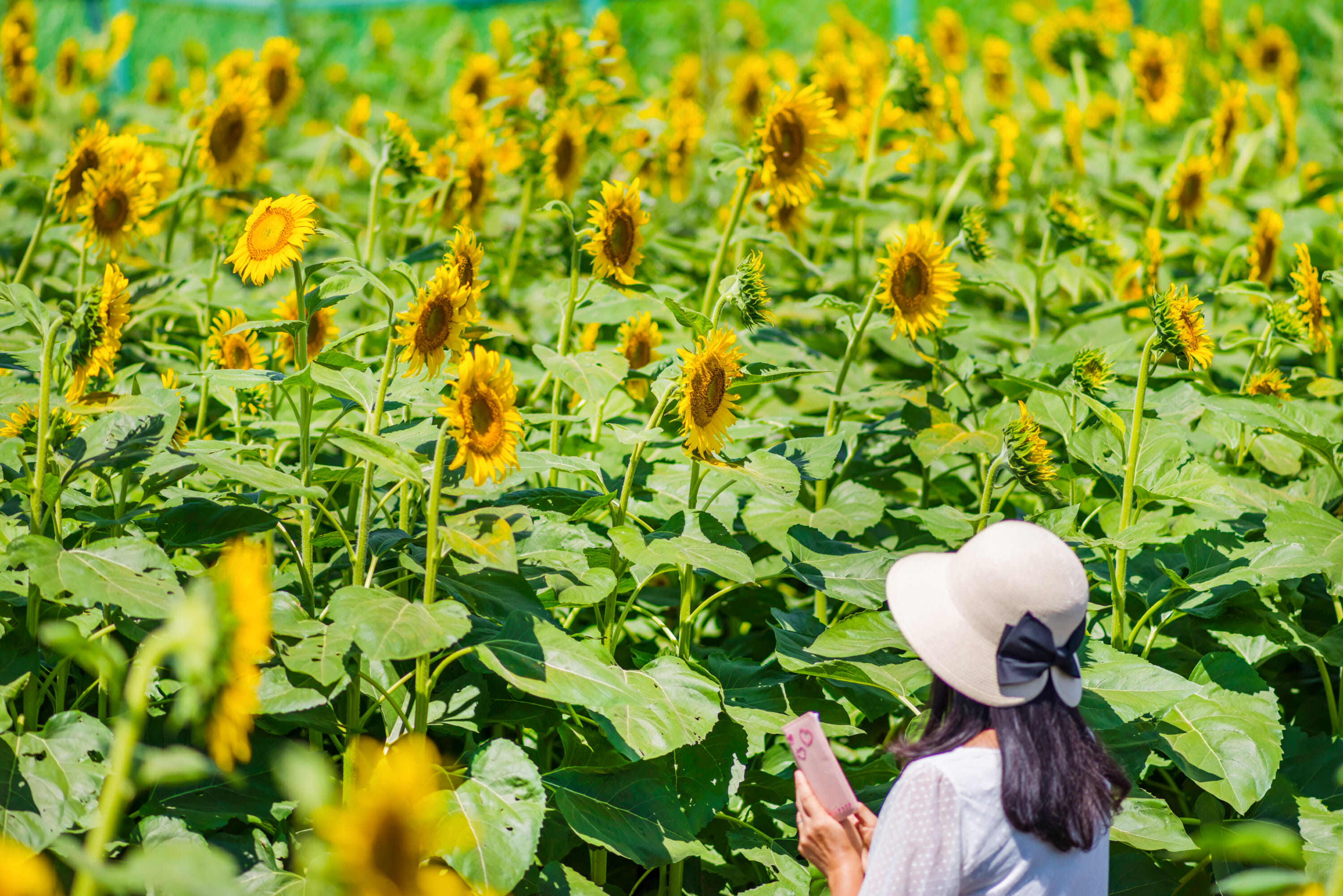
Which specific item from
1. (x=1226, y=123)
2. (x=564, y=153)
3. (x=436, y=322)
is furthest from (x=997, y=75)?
(x=436, y=322)

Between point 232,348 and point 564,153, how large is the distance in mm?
1199

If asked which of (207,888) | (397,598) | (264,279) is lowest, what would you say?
(397,598)

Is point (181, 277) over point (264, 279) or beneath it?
beneath

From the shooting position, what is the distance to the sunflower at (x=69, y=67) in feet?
14.2

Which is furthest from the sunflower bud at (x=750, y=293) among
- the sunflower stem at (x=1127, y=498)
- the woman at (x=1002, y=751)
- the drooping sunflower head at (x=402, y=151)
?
the drooping sunflower head at (x=402, y=151)

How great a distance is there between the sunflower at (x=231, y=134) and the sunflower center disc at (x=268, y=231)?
1.33 metres

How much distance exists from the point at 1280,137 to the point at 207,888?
4.58 m

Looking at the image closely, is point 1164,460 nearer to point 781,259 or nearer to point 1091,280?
point 1091,280

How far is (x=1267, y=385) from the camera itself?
2412mm

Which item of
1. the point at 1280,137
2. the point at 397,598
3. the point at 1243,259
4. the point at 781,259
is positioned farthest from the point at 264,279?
the point at 1280,137

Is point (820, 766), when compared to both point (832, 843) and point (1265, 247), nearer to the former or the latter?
point (832, 843)

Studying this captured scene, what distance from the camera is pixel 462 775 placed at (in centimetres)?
162

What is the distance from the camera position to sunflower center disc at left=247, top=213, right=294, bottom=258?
175 centimetres

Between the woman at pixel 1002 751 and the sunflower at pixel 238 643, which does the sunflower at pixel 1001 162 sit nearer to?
the woman at pixel 1002 751
